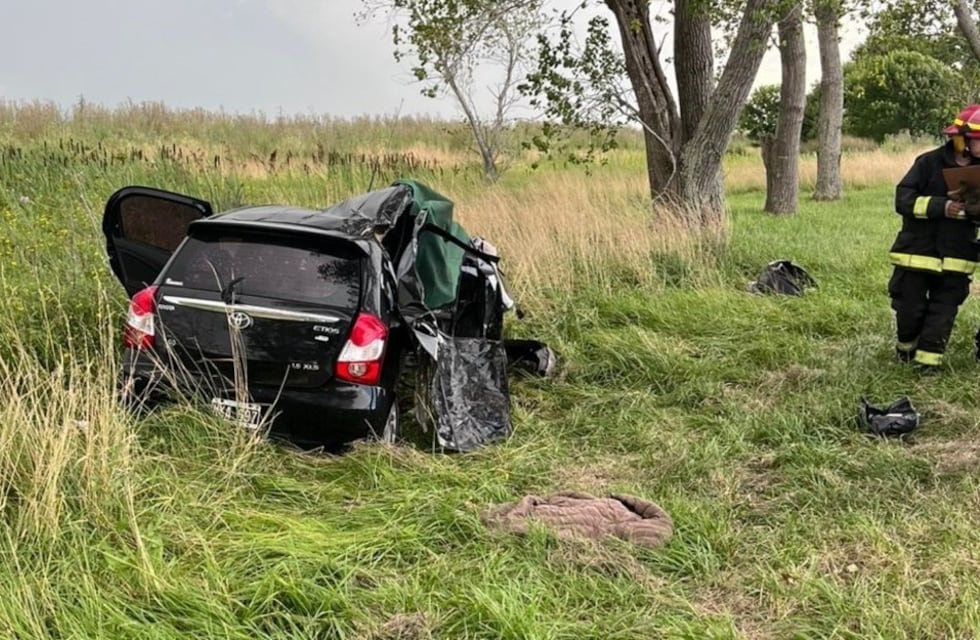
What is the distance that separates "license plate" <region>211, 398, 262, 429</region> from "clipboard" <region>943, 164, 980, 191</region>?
15.0 ft

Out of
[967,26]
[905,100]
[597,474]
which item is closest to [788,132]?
[967,26]

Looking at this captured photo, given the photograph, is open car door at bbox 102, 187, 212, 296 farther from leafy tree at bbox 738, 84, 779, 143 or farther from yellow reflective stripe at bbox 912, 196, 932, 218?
leafy tree at bbox 738, 84, 779, 143

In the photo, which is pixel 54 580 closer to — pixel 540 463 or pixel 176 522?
pixel 176 522

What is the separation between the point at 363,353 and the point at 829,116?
14.9 meters

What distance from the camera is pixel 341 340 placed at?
4.12 meters

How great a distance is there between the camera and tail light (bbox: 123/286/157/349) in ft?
14.0

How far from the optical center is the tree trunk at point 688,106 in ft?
29.9

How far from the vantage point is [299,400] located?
412 cm

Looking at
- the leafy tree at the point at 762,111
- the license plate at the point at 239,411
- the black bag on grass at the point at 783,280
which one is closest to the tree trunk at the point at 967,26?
the black bag on grass at the point at 783,280

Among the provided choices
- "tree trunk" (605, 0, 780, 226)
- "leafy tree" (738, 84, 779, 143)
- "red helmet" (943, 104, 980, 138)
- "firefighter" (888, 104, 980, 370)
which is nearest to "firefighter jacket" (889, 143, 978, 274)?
"firefighter" (888, 104, 980, 370)

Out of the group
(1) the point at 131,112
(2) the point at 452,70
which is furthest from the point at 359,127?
(2) the point at 452,70

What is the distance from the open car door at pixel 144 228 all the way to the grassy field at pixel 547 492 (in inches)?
23.3

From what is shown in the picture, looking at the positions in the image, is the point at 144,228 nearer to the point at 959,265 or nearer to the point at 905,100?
the point at 959,265

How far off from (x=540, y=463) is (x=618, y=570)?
4.03ft
